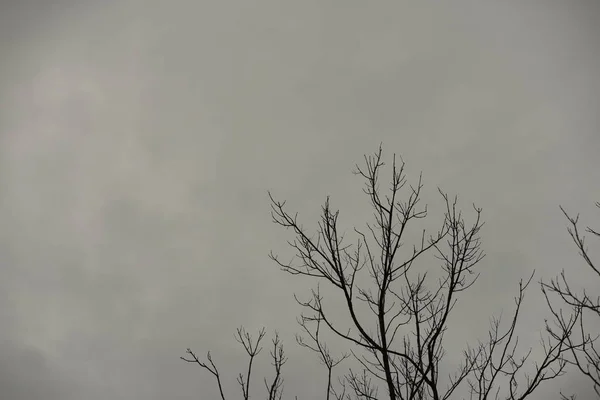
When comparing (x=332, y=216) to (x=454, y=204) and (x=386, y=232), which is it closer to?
(x=386, y=232)

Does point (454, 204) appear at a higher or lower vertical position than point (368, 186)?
lower

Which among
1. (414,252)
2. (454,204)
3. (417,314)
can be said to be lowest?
(417,314)

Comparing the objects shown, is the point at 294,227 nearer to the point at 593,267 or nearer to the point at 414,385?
the point at 414,385

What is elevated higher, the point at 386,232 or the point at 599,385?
the point at 386,232

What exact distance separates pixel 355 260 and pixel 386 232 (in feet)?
2.06

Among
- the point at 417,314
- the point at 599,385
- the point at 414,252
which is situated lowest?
the point at 599,385

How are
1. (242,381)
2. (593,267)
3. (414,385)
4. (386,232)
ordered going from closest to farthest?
(414,385) < (386,232) < (593,267) < (242,381)

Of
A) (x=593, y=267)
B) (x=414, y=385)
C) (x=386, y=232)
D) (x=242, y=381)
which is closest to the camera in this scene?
(x=414, y=385)

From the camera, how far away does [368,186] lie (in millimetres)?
4949

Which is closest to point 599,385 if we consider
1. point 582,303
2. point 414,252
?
point 582,303

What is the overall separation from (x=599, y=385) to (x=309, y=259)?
347cm

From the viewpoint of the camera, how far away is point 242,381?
601 cm

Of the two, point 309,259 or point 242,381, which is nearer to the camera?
point 309,259

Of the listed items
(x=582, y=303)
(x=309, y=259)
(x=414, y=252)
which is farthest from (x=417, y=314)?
(x=582, y=303)
